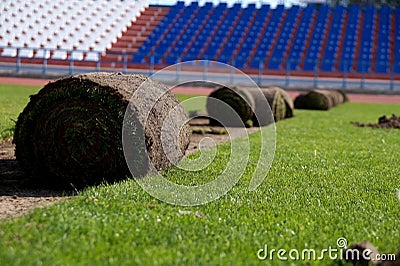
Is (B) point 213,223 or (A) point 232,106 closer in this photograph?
(B) point 213,223

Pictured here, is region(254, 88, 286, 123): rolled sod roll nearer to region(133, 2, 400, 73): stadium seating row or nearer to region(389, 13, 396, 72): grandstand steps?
region(133, 2, 400, 73): stadium seating row

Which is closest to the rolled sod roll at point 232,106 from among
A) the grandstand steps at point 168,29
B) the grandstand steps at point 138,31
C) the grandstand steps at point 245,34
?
the grandstand steps at point 138,31

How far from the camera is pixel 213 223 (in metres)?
5.21

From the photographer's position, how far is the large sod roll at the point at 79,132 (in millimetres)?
6770

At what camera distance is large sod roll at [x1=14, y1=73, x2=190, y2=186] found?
6.77m

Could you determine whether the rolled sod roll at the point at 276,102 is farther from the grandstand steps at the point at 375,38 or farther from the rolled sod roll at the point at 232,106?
the grandstand steps at the point at 375,38

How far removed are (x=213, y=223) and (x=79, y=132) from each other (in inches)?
88.6

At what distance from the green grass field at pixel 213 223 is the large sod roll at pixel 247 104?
728 cm

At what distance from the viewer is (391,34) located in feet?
172

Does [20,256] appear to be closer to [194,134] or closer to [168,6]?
[194,134]

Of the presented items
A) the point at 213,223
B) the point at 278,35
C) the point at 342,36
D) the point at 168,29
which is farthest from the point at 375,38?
the point at 213,223

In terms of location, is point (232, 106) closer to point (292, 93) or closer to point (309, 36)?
point (292, 93)

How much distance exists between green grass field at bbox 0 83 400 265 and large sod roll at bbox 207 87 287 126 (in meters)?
7.28

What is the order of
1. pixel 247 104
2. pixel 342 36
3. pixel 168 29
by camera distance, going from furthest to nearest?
pixel 168 29, pixel 342 36, pixel 247 104
